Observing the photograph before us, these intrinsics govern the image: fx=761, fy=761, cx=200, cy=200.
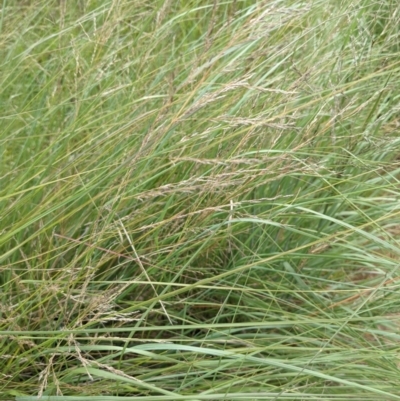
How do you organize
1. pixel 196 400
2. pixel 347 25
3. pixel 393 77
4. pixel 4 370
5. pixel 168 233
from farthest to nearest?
pixel 347 25 < pixel 393 77 < pixel 168 233 < pixel 4 370 < pixel 196 400

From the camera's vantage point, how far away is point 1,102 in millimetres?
2117

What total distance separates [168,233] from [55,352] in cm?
38

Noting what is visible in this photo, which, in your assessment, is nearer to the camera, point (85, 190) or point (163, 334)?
point (85, 190)

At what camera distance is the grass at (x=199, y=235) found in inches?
59.4

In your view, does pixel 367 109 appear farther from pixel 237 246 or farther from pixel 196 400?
pixel 196 400

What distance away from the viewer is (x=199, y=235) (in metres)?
1.58

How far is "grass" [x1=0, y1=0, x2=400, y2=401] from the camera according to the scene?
1.51 meters

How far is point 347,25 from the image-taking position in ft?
7.16

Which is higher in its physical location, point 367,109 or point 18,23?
point 18,23

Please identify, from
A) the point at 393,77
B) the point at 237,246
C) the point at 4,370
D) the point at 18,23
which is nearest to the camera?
the point at 4,370

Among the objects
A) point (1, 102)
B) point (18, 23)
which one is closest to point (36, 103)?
point (1, 102)

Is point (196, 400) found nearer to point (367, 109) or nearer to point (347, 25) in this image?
point (367, 109)

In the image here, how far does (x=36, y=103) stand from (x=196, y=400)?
107cm

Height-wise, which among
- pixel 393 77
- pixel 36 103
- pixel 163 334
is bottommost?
pixel 163 334
